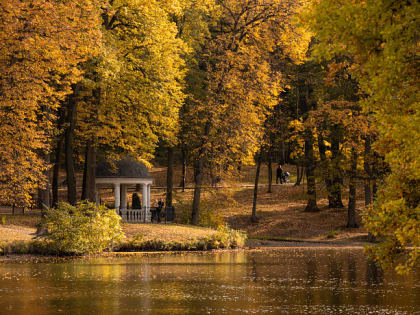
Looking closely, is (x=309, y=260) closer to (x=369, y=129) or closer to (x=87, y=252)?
(x=87, y=252)

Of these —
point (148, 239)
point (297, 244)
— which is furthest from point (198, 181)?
point (148, 239)

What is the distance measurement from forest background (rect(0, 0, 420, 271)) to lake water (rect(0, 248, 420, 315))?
151 inches

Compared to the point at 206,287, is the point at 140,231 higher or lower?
higher

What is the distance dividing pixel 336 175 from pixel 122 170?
1267 cm

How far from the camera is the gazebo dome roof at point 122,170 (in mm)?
43031

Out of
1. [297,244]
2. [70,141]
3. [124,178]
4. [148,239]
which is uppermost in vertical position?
[70,141]

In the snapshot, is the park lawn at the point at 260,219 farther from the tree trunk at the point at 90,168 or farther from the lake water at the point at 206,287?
the lake water at the point at 206,287

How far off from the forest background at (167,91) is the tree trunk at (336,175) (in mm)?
147

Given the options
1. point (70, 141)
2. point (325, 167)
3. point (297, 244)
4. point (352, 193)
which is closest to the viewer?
point (70, 141)

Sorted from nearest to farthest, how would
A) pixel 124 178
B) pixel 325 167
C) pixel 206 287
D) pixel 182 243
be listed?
pixel 206 287 → pixel 182 243 → pixel 124 178 → pixel 325 167

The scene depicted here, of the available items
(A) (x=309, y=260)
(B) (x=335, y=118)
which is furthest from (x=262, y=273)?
(B) (x=335, y=118)

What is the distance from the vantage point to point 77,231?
30172 mm

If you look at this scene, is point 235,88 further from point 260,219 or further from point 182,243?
point 182,243

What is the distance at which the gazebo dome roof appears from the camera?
1694 inches
